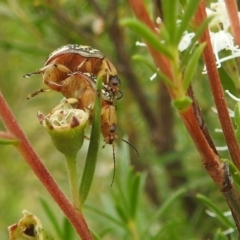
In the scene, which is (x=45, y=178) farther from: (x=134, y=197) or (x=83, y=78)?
(x=134, y=197)

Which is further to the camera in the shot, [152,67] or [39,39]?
[39,39]

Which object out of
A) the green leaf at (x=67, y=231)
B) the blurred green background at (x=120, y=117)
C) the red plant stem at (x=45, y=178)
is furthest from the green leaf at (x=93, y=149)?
the blurred green background at (x=120, y=117)

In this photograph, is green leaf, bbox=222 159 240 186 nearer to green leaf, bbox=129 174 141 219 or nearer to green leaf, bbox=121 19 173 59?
green leaf, bbox=121 19 173 59

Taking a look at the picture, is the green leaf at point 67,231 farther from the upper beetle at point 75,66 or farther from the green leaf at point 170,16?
the green leaf at point 170,16

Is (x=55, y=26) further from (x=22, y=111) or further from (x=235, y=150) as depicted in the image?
(x=235, y=150)

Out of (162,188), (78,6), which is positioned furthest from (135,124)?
(78,6)

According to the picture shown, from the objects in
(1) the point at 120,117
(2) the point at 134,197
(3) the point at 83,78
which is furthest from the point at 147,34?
(1) the point at 120,117

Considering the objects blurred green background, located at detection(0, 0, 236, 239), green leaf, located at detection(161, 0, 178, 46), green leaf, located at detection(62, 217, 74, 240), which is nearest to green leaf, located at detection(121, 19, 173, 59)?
green leaf, located at detection(161, 0, 178, 46)
